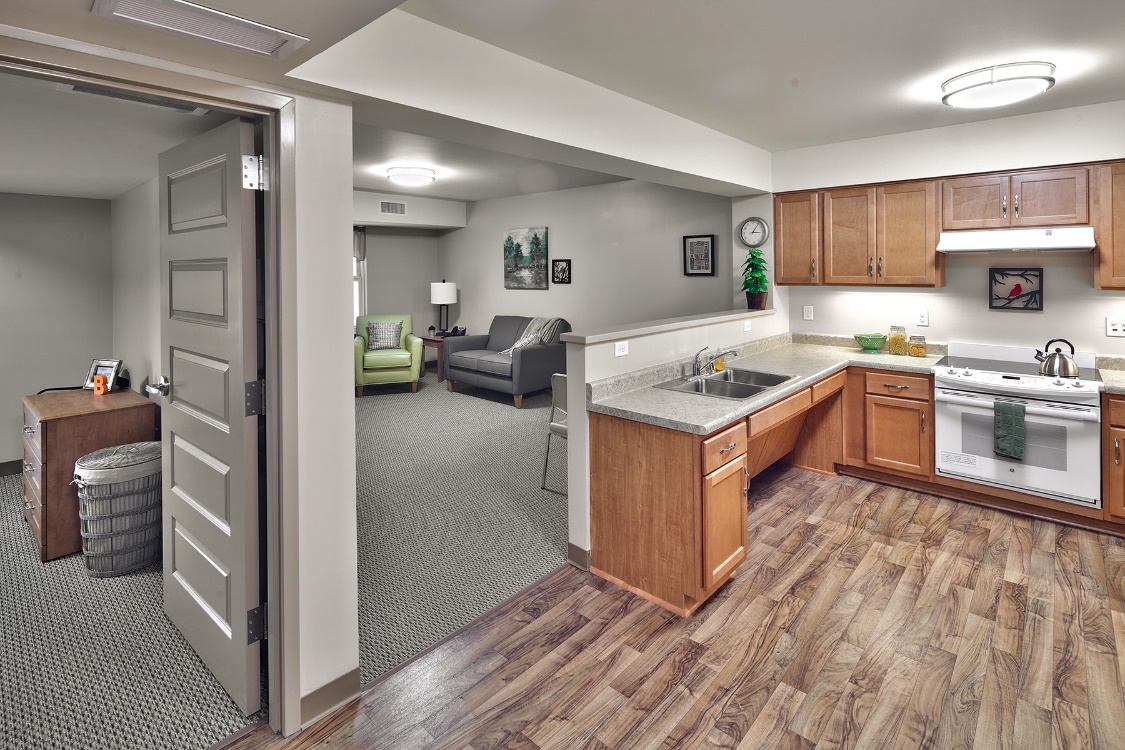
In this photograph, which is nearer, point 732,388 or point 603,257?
point 732,388

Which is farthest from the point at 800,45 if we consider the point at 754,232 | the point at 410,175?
the point at 410,175

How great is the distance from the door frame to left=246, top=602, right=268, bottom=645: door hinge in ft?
0.14

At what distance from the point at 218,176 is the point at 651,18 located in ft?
5.18

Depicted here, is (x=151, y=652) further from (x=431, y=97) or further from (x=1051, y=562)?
(x=1051, y=562)

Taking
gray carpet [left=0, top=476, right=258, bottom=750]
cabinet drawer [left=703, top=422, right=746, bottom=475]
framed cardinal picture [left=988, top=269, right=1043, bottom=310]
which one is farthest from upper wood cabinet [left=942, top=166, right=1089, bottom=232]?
gray carpet [left=0, top=476, right=258, bottom=750]

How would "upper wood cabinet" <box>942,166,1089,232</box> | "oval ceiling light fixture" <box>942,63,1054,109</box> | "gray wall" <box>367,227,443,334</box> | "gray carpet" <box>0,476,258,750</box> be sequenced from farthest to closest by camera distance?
"gray wall" <box>367,227,443,334</box>, "upper wood cabinet" <box>942,166,1089,232</box>, "oval ceiling light fixture" <box>942,63,1054,109</box>, "gray carpet" <box>0,476,258,750</box>

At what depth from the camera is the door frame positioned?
1.55m

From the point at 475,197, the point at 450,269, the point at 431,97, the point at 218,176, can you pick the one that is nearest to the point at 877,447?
the point at 431,97

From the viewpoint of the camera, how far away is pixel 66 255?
161 inches

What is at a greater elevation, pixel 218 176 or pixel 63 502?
pixel 218 176

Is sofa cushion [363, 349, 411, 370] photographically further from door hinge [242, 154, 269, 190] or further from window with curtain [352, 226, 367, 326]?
door hinge [242, 154, 269, 190]

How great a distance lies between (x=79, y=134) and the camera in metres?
2.39

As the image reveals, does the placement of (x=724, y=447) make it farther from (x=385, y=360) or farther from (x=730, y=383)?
(x=385, y=360)

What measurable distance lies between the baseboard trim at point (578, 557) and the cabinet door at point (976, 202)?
3.06 m
